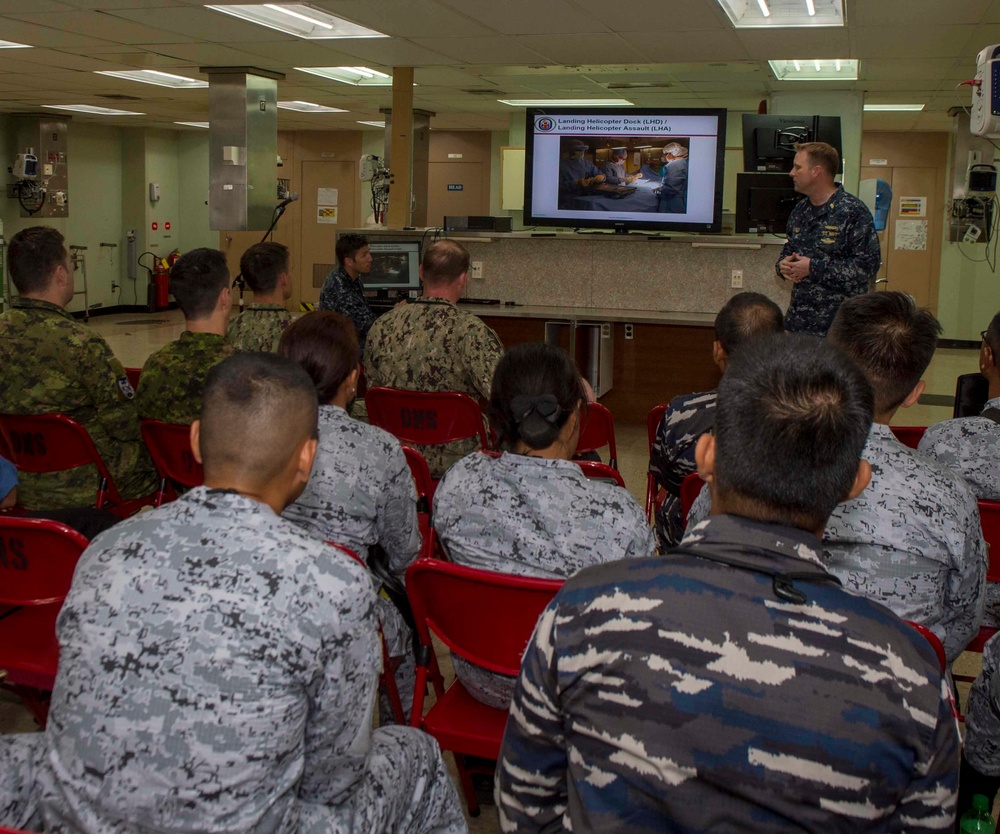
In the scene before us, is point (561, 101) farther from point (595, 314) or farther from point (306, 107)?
point (595, 314)

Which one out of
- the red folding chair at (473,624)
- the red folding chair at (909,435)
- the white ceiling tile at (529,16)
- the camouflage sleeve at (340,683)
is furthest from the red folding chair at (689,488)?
the white ceiling tile at (529,16)

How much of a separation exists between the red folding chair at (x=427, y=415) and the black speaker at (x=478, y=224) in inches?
139

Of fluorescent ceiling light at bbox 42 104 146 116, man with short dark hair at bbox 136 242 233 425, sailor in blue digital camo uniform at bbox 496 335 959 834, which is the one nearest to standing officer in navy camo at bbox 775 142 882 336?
man with short dark hair at bbox 136 242 233 425

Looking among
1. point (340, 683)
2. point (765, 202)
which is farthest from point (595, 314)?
point (340, 683)

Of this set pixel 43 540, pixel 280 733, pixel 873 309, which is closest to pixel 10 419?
pixel 43 540

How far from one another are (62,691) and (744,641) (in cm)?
83

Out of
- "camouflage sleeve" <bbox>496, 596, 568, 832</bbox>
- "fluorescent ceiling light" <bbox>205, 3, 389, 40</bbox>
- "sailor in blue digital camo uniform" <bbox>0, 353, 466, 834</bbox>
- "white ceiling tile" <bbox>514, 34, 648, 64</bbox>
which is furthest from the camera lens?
"white ceiling tile" <bbox>514, 34, 648, 64</bbox>

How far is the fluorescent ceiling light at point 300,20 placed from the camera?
6035 mm

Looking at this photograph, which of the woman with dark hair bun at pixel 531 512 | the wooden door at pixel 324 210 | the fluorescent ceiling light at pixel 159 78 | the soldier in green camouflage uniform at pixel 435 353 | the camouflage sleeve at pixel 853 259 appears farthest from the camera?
the wooden door at pixel 324 210

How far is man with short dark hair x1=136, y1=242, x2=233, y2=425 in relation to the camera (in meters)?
3.16

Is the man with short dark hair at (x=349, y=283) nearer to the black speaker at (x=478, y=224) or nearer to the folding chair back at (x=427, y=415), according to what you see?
the black speaker at (x=478, y=224)

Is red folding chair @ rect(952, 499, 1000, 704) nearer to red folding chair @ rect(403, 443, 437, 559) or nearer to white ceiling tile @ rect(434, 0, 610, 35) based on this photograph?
red folding chair @ rect(403, 443, 437, 559)

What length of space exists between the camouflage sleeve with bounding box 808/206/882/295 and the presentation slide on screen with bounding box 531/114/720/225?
152cm

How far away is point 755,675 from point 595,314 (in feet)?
17.9
